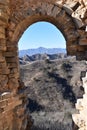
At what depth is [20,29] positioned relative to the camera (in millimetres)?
9961

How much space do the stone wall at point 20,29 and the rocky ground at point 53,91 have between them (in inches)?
490

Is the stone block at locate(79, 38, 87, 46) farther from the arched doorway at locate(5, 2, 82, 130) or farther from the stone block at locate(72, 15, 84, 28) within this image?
the stone block at locate(72, 15, 84, 28)

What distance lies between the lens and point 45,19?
9883 mm

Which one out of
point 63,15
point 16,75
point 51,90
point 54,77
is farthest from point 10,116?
point 54,77

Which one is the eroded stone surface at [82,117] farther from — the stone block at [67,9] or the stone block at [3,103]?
the stone block at [67,9]

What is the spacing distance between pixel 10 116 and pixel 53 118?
14804 millimetres

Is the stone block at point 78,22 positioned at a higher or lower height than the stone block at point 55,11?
lower

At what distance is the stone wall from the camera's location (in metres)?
9.16

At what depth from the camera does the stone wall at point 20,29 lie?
361 inches

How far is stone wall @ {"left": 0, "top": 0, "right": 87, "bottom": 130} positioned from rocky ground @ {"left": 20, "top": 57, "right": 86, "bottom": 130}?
1244 centimetres

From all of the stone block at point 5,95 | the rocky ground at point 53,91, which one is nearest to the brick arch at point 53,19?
the stone block at point 5,95

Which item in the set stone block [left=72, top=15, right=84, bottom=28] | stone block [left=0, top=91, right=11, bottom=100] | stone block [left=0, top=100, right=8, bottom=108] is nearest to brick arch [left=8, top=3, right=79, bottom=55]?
stone block [left=72, top=15, right=84, bottom=28]

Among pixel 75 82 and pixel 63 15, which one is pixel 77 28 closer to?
pixel 63 15

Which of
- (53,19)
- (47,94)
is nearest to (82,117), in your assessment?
(53,19)
